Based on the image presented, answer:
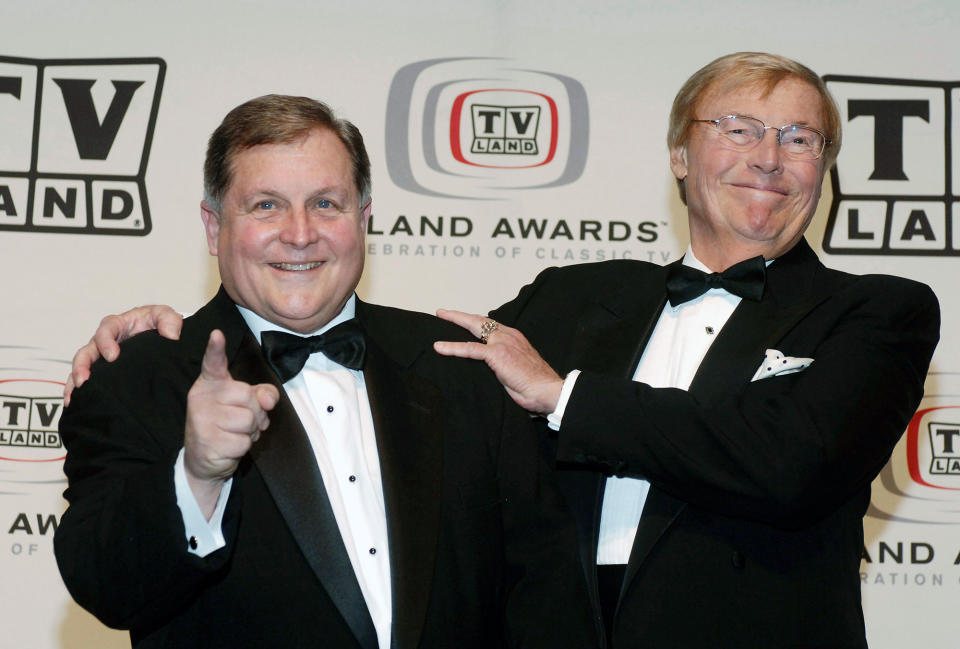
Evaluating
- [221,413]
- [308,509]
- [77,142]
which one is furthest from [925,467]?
[77,142]

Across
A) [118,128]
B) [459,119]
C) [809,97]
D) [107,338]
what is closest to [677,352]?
[809,97]

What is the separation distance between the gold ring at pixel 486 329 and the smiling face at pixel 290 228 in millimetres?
314

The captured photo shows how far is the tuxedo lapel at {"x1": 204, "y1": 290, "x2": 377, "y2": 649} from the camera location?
6.54ft

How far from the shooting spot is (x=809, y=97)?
8.77ft

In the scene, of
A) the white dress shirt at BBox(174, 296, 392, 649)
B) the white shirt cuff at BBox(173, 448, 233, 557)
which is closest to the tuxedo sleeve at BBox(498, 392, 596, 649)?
the white dress shirt at BBox(174, 296, 392, 649)

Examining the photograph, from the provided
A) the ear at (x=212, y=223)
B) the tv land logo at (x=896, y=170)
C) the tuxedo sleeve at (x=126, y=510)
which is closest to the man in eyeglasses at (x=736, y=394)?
the ear at (x=212, y=223)

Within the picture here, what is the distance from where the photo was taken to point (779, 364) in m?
2.44

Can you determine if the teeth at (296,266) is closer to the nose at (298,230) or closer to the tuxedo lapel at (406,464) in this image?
the nose at (298,230)

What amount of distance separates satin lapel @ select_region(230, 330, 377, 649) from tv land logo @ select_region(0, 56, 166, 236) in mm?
2104

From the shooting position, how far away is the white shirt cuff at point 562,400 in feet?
7.79

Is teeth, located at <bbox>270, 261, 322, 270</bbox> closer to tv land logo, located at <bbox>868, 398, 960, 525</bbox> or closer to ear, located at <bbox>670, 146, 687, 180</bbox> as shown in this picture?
ear, located at <bbox>670, 146, 687, 180</bbox>

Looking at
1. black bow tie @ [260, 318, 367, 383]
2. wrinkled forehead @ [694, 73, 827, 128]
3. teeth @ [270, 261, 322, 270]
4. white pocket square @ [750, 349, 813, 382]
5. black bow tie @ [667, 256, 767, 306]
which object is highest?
wrinkled forehead @ [694, 73, 827, 128]

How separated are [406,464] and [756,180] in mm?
1090

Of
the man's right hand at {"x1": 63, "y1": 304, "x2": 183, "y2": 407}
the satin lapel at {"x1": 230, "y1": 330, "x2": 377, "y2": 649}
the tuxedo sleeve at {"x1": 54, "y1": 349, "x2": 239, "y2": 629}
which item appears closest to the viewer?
the tuxedo sleeve at {"x1": 54, "y1": 349, "x2": 239, "y2": 629}
